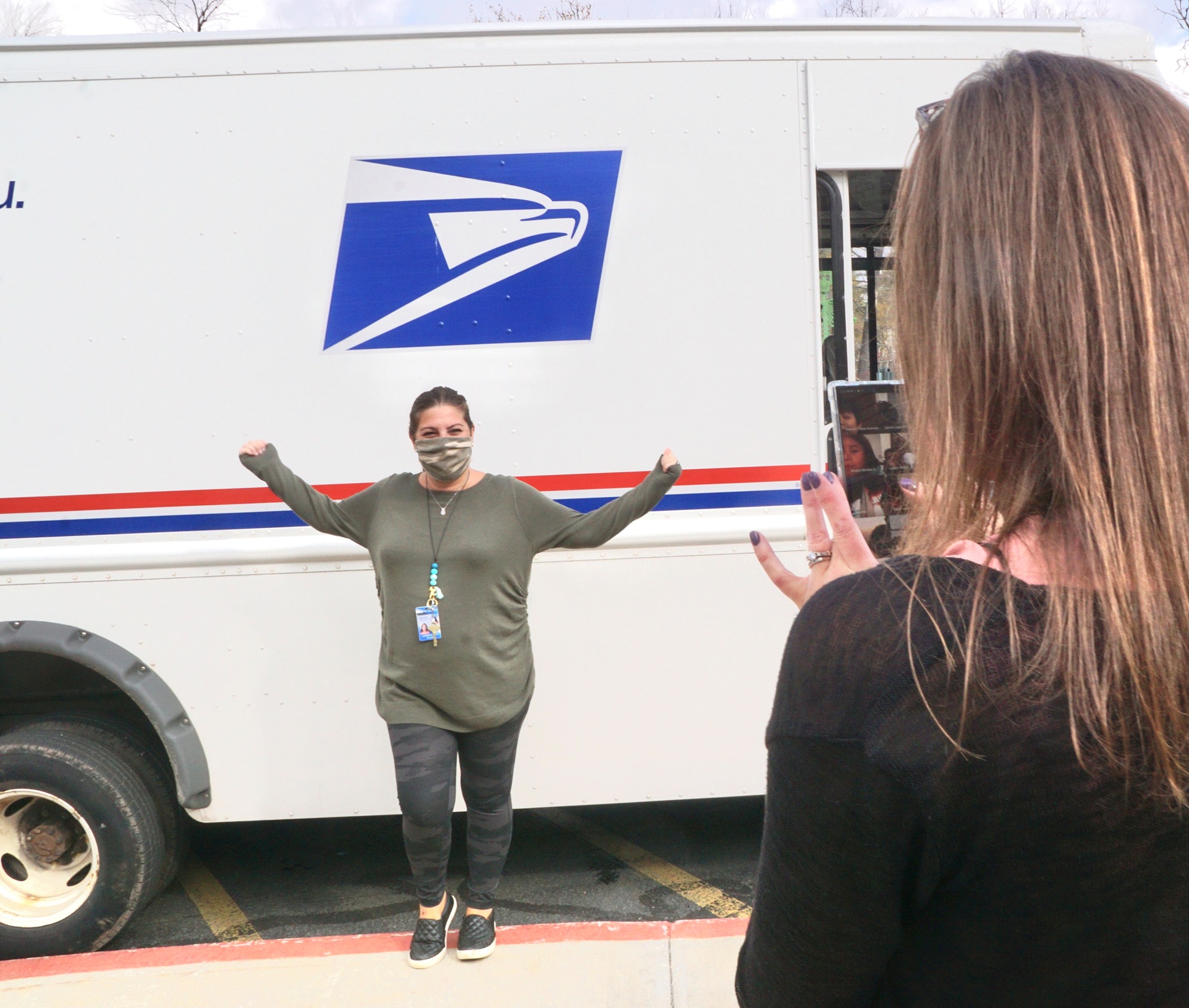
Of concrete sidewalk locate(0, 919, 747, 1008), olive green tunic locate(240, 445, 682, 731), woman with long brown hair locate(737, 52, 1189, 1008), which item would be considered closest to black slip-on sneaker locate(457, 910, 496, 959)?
concrete sidewalk locate(0, 919, 747, 1008)

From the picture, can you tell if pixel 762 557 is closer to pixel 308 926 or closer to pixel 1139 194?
pixel 1139 194

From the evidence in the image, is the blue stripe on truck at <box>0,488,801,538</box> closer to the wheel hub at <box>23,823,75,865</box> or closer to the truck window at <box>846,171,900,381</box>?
the truck window at <box>846,171,900,381</box>

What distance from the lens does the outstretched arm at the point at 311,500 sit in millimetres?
3174

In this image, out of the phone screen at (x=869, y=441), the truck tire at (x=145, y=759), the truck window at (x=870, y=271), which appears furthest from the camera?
the truck window at (x=870, y=271)

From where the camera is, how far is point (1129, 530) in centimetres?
77

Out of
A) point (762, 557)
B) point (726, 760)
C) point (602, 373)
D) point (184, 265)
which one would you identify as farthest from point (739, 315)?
point (762, 557)

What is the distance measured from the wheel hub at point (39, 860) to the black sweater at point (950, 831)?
11.4 ft

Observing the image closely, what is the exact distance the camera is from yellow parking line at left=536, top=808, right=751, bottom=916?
377cm

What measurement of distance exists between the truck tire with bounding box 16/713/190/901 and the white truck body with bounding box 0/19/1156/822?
8.7 inches

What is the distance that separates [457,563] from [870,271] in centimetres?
231

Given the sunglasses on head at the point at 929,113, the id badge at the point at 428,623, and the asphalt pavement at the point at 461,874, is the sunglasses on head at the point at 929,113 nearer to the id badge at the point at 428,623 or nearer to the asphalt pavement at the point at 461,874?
the id badge at the point at 428,623

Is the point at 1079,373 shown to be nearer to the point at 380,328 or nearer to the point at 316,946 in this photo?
the point at 380,328

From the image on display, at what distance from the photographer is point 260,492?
3420mm

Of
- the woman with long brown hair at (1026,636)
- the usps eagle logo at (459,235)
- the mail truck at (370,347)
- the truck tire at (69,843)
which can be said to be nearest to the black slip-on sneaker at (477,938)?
the mail truck at (370,347)
